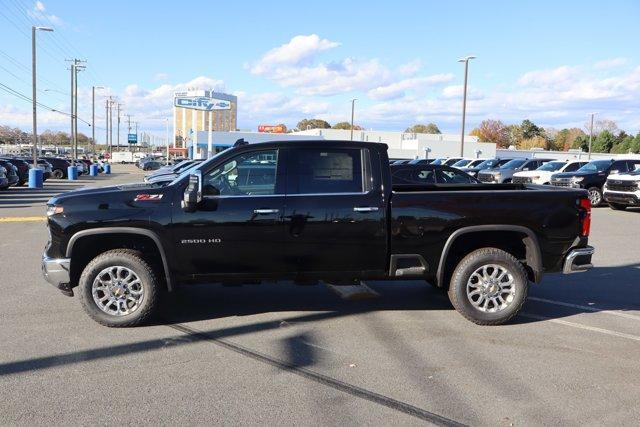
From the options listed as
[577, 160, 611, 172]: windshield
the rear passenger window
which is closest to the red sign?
[577, 160, 611, 172]: windshield

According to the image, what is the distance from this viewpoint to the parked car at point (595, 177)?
20375 mm

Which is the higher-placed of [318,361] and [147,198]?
[147,198]

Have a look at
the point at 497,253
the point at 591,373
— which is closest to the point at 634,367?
the point at 591,373

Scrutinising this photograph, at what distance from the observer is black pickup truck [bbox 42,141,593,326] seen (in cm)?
557

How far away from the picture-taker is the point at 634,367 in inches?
191

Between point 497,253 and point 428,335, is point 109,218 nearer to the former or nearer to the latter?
point 428,335

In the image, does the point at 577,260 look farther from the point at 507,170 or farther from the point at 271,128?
the point at 271,128

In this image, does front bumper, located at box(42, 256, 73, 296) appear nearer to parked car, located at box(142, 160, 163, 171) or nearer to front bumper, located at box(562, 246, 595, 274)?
front bumper, located at box(562, 246, 595, 274)

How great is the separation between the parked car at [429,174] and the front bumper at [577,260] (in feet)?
29.0

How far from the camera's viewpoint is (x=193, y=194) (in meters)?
5.45

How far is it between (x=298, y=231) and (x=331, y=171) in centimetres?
74

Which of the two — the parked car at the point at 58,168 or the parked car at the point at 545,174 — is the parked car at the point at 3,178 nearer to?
the parked car at the point at 58,168

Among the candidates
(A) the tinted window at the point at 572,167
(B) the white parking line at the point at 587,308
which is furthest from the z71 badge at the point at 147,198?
(A) the tinted window at the point at 572,167

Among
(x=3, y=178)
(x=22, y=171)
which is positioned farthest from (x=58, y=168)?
(x=3, y=178)
